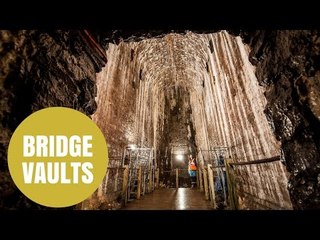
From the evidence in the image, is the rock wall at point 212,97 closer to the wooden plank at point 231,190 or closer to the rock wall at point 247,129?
the rock wall at point 247,129

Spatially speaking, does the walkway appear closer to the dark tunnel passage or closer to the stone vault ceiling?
the dark tunnel passage

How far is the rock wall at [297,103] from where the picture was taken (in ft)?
5.35

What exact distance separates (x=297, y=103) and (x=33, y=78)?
103 inches

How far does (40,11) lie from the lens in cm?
95

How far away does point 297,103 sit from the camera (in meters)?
1.81

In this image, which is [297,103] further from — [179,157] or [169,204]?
[179,157]

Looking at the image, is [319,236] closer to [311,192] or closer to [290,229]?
[290,229]

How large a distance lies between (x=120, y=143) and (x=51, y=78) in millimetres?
5131

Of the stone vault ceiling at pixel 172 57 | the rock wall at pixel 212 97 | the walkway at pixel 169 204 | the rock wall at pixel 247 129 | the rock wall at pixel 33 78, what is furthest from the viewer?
the stone vault ceiling at pixel 172 57

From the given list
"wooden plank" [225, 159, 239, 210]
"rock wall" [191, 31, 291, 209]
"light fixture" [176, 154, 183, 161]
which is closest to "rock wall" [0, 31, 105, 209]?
"wooden plank" [225, 159, 239, 210]

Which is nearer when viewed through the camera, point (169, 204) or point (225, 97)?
point (169, 204)

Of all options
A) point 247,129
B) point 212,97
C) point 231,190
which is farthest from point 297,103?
point 212,97

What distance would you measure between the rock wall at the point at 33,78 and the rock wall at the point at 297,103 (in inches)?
94.7

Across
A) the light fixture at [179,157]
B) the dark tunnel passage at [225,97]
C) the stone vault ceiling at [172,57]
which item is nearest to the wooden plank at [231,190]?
the dark tunnel passage at [225,97]
